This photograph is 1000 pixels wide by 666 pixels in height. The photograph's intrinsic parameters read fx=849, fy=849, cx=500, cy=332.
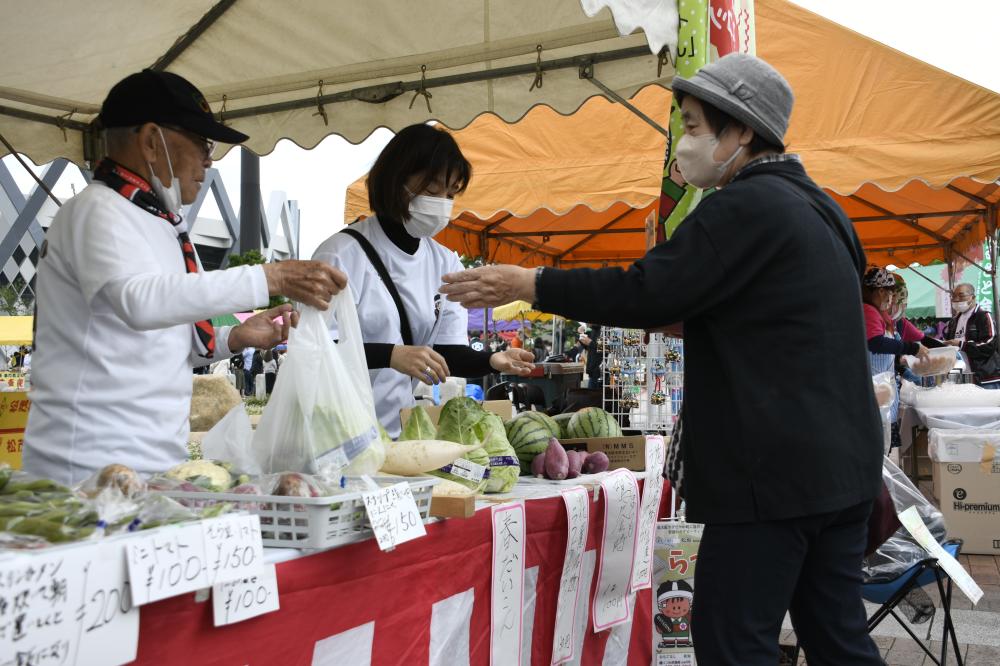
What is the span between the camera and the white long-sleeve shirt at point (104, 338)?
182cm

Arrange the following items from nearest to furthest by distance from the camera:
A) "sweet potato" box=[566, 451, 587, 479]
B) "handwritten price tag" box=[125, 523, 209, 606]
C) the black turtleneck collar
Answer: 1. "handwritten price tag" box=[125, 523, 209, 606]
2. "sweet potato" box=[566, 451, 587, 479]
3. the black turtleneck collar

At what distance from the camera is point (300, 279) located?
1.85 m

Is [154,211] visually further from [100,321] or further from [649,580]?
[649,580]

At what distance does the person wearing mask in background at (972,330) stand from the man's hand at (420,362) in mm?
8747

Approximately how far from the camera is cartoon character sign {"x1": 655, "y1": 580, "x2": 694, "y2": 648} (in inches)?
124

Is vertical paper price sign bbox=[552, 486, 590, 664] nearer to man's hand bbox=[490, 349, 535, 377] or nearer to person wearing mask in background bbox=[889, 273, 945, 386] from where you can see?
man's hand bbox=[490, 349, 535, 377]

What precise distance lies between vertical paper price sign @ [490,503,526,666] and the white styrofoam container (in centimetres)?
505

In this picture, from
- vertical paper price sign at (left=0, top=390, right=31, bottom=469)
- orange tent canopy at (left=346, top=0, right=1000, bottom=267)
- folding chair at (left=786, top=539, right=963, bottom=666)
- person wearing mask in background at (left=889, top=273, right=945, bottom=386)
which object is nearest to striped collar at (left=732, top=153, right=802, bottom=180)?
folding chair at (left=786, top=539, right=963, bottom=666)

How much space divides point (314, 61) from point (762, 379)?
3251 millimetres

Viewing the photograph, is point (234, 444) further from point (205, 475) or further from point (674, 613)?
point (674, 613)

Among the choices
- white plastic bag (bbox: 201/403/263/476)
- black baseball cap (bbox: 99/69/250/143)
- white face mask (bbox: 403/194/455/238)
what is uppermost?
black baseball cap (bbox: 99/69/250/143)

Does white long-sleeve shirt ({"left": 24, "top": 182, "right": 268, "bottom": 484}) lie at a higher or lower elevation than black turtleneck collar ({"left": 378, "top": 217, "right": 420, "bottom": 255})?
lower

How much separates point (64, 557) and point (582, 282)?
1209 mm

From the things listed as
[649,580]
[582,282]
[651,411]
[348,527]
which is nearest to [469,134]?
[651,411]
